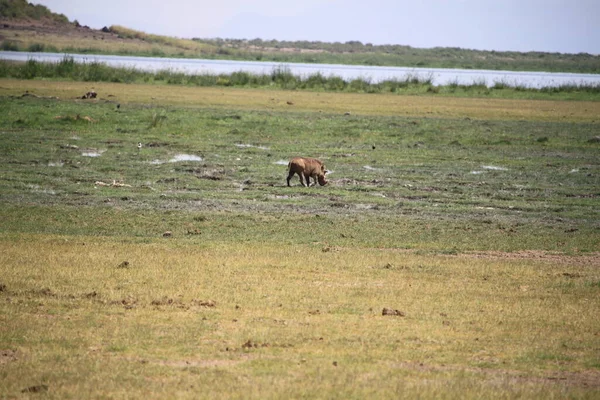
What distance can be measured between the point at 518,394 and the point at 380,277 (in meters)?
5.29

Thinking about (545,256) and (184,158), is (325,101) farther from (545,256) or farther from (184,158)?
(545,256)

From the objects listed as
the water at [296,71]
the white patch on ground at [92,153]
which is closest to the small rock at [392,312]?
the white patch on ground at [92,153]

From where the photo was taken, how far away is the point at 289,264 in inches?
543

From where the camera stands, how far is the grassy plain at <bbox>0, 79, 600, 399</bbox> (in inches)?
333

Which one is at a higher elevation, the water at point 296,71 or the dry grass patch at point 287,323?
the water at point 296,71

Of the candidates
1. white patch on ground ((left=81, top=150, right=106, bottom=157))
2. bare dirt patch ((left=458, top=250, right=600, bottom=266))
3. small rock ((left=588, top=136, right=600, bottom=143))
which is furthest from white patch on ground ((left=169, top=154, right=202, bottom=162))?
small rock ((left=588, top=136, right=600, bottom=143))

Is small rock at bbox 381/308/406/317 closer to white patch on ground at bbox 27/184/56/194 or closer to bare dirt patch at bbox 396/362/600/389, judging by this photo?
bare dirt patch at bbox 396/362/600/389

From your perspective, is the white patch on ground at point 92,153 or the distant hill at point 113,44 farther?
the distant hill at point 113,44

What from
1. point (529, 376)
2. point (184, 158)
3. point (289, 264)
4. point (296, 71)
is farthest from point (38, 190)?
point (296, 71)

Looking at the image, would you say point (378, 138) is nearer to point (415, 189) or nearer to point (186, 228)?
point (415, 189)

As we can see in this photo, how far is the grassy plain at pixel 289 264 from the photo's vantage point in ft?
27.8

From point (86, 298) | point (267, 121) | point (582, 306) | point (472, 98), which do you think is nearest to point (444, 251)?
point (582, 306)

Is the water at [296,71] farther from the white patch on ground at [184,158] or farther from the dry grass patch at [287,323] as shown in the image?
the dry grass patch at [287,323]

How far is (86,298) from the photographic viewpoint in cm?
1109
